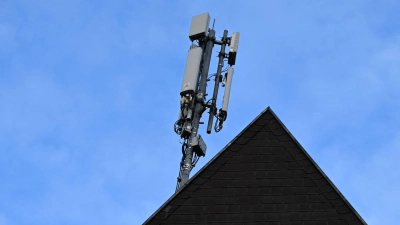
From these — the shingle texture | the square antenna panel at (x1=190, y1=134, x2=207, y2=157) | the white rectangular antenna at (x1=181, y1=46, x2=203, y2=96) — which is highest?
the white rectangular antenna at (x1=181, y1=46, x2=203, y2=96)

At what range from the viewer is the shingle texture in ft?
46.7

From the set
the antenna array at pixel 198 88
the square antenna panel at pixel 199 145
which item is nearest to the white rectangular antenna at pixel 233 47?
the antenna array at pixel 198 88

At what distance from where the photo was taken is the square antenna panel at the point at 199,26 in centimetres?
2908

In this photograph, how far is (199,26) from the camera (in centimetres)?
2934

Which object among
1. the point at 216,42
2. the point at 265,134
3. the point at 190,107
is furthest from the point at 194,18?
the point at 265,134

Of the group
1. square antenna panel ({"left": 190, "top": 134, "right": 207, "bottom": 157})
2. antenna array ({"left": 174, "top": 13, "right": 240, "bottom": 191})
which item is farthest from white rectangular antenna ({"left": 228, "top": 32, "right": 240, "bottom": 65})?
square antenna panel ({"left": 190, "top": 134, "right": 207, "bottom": 157})

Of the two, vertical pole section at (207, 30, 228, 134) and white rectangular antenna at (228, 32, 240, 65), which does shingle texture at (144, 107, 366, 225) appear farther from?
white rectangular antenna at (228, 32, 240, 65)

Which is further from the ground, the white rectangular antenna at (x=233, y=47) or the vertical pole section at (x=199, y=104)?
the white rectangular antenna at (x=233, y=47)

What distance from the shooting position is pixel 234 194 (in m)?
14.6

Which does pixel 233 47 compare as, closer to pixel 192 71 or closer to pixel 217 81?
pixel 217 81

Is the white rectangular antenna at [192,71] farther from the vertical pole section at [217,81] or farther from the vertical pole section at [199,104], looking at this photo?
the vertical pole section at [217,81]

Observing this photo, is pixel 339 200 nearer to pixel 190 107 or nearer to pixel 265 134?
pixel 265 134

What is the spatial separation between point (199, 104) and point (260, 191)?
13.0m

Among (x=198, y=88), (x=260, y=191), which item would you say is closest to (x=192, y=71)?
(x=198, y=88)
